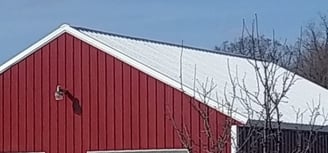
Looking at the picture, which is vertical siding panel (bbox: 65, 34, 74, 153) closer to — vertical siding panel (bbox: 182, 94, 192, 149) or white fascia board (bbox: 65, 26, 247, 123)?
white fascia board (bbox: 65, 26, 247, 123)

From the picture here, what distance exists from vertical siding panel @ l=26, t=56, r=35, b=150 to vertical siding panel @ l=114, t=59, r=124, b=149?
214 centimetres

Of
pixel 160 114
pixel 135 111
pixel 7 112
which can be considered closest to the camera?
pixel 160 114

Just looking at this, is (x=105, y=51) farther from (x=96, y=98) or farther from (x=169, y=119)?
(x=169, y=119)

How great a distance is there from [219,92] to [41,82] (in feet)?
12.6

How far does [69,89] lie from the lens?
18266 millimetres

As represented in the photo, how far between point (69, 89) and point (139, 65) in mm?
1900

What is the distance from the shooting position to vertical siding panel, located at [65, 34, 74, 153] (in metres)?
18.1

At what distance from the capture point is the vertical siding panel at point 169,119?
1642 cm

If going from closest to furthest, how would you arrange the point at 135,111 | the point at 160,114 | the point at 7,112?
the point at 160,114
the point at 135,111
the point at 7,112

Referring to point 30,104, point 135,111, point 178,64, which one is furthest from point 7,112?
point 178,64

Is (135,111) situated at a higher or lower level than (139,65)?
lower

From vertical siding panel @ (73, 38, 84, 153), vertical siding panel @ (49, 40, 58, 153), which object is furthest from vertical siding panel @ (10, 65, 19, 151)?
vertical siding panel @ (73, 38, 84, 153)

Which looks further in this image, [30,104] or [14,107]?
[14,107]

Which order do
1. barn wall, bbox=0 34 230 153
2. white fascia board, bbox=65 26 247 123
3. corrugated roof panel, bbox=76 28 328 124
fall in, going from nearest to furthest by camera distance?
white fascia board, bbox=65 26 247 123
barn wall, bbox=0 34 230 153
corrugated roof panel, bbox=76 28 328 124
